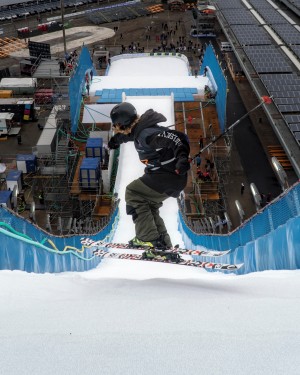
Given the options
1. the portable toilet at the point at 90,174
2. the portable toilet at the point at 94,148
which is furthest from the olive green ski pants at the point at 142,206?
the portable toilet at the point at 94,148

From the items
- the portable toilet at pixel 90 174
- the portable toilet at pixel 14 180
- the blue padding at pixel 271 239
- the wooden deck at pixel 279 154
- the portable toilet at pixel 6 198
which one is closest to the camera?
the blue padding at pixel 271 239

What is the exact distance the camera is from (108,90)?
97.8ft

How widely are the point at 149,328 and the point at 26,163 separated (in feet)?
85.9

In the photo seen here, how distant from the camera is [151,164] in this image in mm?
8445

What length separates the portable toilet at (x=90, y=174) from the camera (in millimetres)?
23312

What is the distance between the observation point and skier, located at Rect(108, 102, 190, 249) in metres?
7.81

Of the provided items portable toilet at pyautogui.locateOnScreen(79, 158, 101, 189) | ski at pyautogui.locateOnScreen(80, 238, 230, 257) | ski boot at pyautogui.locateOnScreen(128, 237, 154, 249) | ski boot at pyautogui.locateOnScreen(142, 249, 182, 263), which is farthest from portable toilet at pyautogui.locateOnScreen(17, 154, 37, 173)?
ski boot at pyautogui.locateOnScreen(142, 249, 182, 263)

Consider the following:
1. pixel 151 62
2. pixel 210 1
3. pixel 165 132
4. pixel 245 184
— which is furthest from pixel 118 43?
pixel 165 132

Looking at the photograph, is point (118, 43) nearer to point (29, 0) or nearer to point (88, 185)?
point (29, 0)

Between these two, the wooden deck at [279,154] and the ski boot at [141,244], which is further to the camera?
the wooden deck at [279,154]

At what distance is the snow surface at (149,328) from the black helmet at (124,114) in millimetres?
3466

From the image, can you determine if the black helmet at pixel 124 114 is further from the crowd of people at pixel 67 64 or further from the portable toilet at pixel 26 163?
the crowd of people at pixel 67 64

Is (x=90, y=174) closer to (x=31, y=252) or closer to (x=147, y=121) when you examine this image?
(x=147, y=121)

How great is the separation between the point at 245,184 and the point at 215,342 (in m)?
25.0
